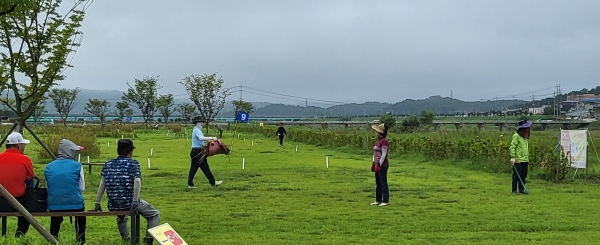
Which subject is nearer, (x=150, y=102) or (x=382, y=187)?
(x=382, y=187)

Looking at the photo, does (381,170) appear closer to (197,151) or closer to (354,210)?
(354,210)

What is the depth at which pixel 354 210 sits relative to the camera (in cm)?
1038

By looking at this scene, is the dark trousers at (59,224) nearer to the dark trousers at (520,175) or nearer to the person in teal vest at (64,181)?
the person in teal vest at (64,181)

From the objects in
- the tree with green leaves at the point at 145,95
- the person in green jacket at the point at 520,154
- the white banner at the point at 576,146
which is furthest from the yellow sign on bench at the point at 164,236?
the tree with green leaves at the point at 145,95

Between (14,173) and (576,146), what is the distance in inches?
A: 520

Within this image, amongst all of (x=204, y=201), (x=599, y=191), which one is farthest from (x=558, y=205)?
(x=204, y=201)

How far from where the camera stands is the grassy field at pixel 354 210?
8.02 m

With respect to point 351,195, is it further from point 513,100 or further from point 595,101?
point 513,100

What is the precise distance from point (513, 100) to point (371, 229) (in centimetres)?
15752

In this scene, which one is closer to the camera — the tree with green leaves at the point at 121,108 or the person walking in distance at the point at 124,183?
the person walking in distance at the point at 124,183

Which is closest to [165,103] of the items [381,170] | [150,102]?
[150,102]

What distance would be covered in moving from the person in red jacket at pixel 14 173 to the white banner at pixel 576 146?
12.9m

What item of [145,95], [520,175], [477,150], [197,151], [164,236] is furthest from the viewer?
[145,95]

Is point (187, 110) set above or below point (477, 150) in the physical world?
above
